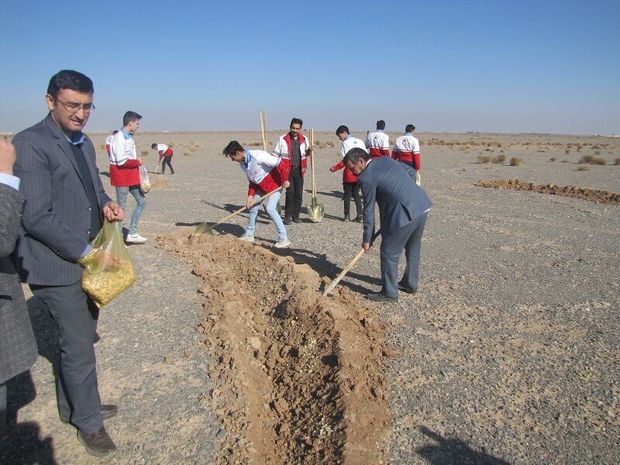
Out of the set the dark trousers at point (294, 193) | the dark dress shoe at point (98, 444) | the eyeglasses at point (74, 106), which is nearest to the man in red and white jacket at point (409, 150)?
the dark trousers at point (294, 193)

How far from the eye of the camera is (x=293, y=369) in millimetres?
3592

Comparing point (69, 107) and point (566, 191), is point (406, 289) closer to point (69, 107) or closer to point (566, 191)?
point (69, 107)

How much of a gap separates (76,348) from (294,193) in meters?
6.33

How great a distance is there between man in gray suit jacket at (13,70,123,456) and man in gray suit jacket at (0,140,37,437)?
215 millimetres

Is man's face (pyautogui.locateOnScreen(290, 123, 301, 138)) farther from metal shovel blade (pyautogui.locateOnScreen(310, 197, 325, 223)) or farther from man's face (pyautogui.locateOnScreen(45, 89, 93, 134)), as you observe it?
man's face (pyautogui.locateOnScreen(45, 89, 93, 134))

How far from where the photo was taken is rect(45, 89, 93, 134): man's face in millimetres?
2199

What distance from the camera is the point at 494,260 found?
6430 millimetres

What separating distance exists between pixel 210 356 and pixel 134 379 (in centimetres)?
59

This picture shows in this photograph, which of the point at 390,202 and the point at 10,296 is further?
the point at 390,202

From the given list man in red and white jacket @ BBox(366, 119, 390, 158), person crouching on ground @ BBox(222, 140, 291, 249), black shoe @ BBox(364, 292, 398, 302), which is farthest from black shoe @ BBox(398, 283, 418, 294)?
man in red and white jacket @ BBox(366, 119, 390, 158)

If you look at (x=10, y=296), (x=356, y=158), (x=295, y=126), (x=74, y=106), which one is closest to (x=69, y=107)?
(x=74, y=106)

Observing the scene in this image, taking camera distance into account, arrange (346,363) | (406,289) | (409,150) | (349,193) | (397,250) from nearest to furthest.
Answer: (346,363)
(397,250)
(406,289)
(349,193)
(409,150)

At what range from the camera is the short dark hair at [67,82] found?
2.16 metres

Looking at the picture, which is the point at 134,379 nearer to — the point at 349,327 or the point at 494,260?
the point at 349,327
